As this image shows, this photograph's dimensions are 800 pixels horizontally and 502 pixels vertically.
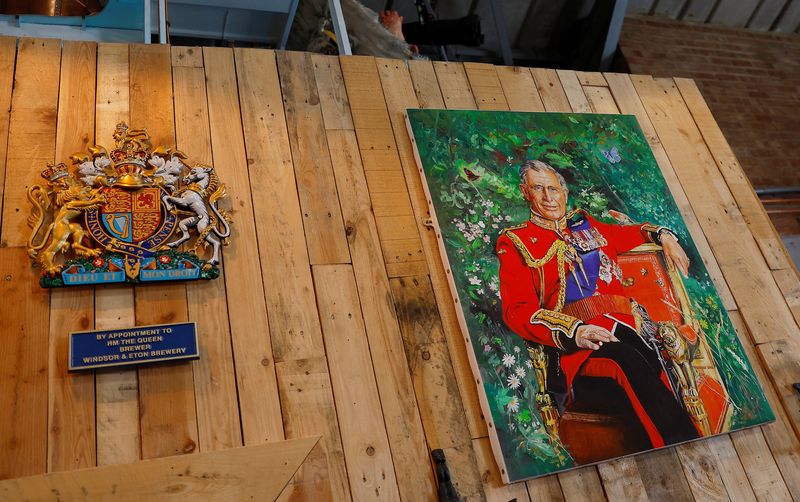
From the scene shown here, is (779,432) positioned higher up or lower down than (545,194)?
lower down

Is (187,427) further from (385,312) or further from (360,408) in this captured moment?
(385,312)

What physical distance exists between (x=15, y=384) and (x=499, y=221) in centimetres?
165

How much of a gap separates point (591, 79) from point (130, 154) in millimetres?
2095

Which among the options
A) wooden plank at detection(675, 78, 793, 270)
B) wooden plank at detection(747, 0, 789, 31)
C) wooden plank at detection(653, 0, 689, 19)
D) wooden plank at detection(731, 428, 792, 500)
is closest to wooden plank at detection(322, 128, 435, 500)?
wooden plank at detection(731, 428, 792, 500)

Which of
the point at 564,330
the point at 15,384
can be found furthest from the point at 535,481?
the point at 15,384

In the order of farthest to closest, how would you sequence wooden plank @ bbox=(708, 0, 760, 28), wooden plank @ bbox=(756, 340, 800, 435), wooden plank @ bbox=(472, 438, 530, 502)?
wooden plank @ bbox=(708, 0, 760, 28)
wooden plank @ bbox=(756, 340, 800, 435)
wooden plank @ bbox=(472, 438, 530, 502)

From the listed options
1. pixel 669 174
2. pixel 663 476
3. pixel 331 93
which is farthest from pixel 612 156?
pixel 663 476

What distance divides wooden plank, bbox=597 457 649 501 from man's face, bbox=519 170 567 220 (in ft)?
3.04

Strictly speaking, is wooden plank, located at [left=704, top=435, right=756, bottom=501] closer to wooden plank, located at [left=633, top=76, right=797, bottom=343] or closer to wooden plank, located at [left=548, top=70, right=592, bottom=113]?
wooden plank, located at [left=633, top=76, right=797, bottom=343]

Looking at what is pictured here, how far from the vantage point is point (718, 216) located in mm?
2994

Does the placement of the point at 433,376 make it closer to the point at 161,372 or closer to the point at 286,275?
the point at 286,275

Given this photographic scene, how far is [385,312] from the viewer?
2.28 m

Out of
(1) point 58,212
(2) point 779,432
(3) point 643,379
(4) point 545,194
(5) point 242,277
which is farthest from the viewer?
(4) point 545,194

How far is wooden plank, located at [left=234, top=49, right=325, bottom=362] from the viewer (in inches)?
84.7
